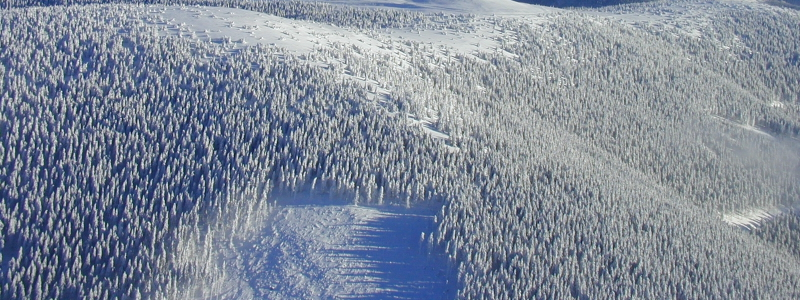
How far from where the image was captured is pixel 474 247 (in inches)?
1480

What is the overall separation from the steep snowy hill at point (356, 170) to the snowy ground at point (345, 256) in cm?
11

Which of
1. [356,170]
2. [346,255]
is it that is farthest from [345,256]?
[356,170]

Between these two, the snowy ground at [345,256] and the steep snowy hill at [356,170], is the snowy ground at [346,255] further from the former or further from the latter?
the steep snowy hill at [356,170]

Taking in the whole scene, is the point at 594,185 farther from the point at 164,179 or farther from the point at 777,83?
the point at 777,83

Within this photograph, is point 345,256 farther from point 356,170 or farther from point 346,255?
point 356,170

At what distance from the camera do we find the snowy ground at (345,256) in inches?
1403

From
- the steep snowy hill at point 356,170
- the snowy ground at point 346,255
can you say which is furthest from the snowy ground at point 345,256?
the steep snowy hill at point 356,170

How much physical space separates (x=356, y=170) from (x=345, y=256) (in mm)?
6592

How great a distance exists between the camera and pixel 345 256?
1479 inches

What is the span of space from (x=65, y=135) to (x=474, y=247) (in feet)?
83.1

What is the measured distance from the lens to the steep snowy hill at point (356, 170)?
36469mm

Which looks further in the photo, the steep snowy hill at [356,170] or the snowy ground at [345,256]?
the steep snowy hill at [356,170]

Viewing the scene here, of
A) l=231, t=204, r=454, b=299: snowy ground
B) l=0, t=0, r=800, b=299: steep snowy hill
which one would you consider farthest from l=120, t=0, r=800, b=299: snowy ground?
l=0, t=0, r=800, b=299: steep snowy hill

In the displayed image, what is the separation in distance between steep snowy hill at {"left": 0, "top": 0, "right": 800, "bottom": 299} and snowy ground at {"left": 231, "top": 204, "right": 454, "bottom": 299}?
0.36 feet
